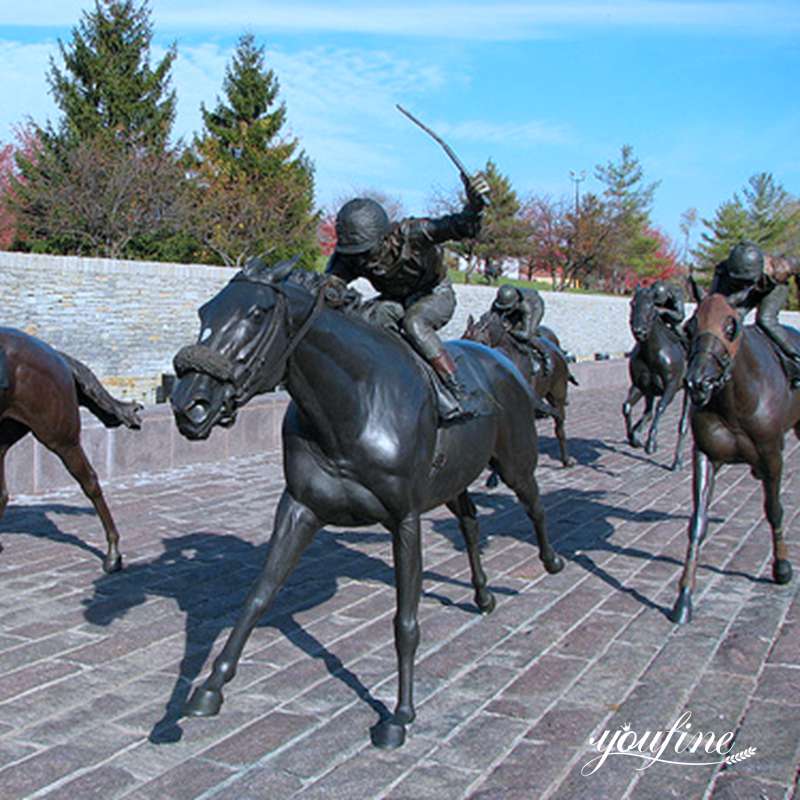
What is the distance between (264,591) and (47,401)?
115 inches

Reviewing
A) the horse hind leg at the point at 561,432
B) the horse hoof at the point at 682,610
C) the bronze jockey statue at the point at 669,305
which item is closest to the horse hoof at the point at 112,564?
the horse hoof at the point at 682,610

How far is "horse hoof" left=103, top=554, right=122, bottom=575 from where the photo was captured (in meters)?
6.24

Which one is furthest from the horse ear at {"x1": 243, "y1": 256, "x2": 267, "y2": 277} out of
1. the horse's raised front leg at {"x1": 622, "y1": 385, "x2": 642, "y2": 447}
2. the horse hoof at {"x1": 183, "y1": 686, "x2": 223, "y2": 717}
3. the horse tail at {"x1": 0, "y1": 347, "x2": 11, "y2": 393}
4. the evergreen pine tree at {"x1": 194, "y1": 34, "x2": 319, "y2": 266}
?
the evergreen pine tree at {"x1": 194, "y1": 34, "x2": 319, "y2": 266}

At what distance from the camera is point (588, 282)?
202 ft

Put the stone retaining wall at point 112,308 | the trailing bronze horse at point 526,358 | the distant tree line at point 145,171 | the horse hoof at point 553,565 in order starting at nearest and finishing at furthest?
the horse hoof at point 553,565 → the trailing bronze horse at point 526,358 → the stone retaining wall at point 112,308 → the distant tree line at point 145,171

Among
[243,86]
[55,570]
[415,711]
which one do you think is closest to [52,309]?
[55,570]

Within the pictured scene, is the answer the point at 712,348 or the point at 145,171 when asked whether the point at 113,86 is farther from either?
the point at 712,348

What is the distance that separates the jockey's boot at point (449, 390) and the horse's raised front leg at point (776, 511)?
2.67 meters

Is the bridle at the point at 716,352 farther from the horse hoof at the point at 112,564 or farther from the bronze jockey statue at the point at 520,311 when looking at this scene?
the bronze jockey statue at the point at 520,311

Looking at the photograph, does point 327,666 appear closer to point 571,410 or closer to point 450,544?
point 450,544

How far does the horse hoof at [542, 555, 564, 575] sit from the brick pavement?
0.13 meters

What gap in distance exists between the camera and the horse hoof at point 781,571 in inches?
245

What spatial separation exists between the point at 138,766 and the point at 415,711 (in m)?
1.17

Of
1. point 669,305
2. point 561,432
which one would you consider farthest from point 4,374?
point 669,305
